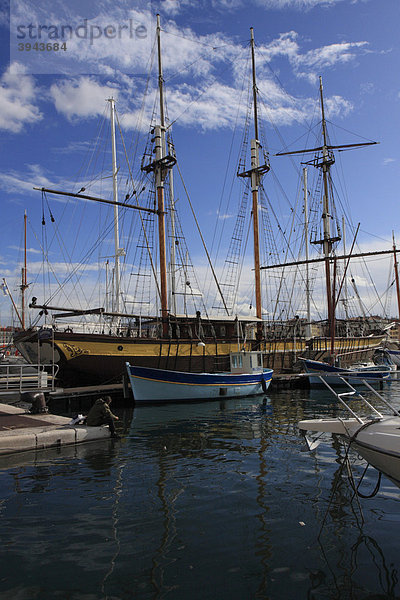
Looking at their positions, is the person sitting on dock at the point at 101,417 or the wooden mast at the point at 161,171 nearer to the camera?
the person sitting on dock at the point at 101,417

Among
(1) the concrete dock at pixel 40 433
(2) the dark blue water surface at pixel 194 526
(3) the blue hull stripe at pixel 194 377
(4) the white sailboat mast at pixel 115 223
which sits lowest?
(2) the dark blue water surface at pixel 194 526

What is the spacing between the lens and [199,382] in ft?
79.7

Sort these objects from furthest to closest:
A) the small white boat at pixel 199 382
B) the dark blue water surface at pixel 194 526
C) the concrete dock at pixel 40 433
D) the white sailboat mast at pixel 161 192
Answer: the white sailboat mast at pixel 161 192
the small white boat at pixel 199 382
the concrete dock at pixel 40 433
the dark blue water surface at pixel 194 526

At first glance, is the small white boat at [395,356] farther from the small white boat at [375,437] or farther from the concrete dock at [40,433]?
the small white boat at [375,437]

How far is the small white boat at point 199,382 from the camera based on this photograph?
22.8 meters

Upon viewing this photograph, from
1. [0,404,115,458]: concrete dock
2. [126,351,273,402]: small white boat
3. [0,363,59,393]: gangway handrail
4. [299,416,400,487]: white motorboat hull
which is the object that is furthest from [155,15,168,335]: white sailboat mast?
[299,416,400,487]: white motorboat hull

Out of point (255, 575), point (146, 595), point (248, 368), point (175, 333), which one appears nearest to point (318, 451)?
point (255, 575)

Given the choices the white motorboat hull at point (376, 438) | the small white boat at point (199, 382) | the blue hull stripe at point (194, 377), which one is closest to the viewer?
the white motorboat hull at point (376, 438)

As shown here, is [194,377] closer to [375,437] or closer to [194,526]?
[194,526]

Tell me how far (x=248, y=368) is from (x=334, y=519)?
21.5m

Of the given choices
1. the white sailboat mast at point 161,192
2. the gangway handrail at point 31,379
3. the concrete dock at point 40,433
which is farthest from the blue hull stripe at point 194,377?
the concrete dock at point 40,433

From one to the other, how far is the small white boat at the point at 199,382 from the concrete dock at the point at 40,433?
7819 millimetres

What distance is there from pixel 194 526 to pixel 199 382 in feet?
57.3

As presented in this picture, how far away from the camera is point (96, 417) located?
1405cm
